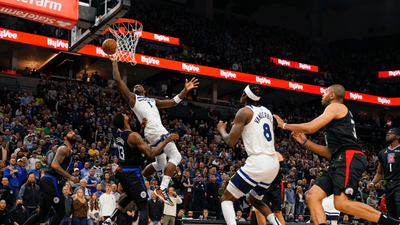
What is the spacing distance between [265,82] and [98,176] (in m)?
21.4

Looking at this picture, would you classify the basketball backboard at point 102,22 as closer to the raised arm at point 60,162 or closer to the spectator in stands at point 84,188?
the raised arm at point 60,162

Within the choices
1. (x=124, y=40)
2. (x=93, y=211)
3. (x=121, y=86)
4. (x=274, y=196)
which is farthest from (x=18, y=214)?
(x=274, y=196)

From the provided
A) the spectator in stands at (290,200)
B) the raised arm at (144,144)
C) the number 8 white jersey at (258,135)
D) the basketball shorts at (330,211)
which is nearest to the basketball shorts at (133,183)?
the raised arm at (144,144)

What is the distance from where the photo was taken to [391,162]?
797 centimetres

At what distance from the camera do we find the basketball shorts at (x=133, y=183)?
715cm

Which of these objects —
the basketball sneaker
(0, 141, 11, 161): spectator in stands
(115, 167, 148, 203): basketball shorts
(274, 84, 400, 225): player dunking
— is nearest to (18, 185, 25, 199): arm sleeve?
(0, 141, 11, 161): spectator in stands

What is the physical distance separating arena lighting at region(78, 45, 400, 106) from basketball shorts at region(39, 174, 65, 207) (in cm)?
1809

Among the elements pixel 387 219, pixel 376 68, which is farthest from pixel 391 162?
pixel 376 68

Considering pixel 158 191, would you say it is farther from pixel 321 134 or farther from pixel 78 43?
pixel 321 134

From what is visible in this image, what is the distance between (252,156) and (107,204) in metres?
8.87

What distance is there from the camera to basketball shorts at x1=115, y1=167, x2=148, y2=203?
7.15 meters

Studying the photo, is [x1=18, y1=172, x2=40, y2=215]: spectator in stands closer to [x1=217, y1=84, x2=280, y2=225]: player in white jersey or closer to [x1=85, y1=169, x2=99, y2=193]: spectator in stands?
[x1=85, y1=169, x2=99, y2=193]: spectator in stands

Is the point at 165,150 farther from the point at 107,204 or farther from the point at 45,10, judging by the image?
the point at 107,204

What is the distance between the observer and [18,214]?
12719mm
